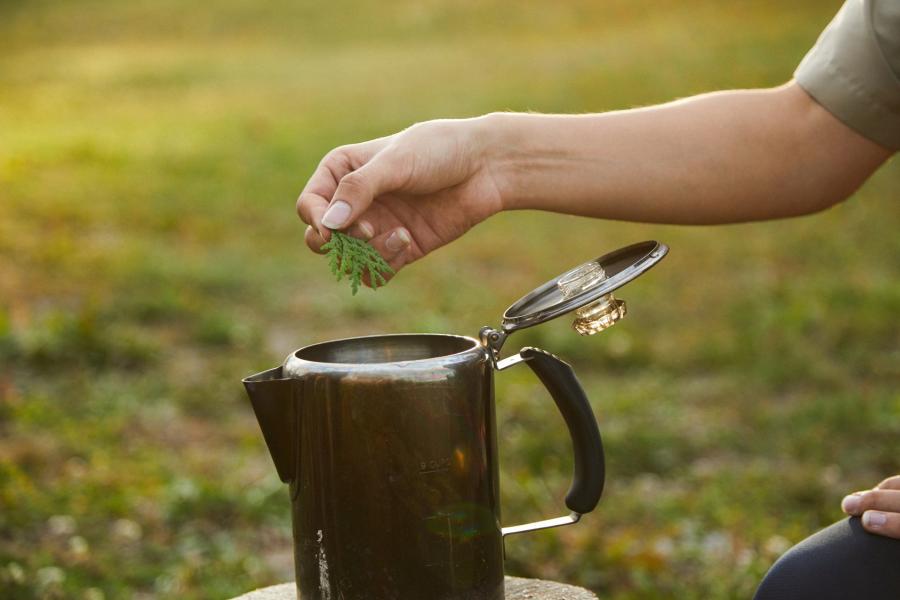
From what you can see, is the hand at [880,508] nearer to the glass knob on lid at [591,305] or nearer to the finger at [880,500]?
the finger at [880,500]

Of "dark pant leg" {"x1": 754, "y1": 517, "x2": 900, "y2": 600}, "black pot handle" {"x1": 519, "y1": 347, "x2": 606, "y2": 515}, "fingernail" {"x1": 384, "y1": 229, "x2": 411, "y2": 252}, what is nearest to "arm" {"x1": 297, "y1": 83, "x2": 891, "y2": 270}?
"fingernail" {"x1": 384, "y1": 229, "x2": 411, "y2": 252}

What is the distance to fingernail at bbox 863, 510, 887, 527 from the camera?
6.62 feet

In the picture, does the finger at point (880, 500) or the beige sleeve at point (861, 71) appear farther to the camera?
the beige sleeve at point (861, 71)

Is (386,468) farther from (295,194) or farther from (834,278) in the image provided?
(295,194)

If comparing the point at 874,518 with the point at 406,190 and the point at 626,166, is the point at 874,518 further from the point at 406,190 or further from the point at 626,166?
the point at 406,190

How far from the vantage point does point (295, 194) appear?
35.4 ft

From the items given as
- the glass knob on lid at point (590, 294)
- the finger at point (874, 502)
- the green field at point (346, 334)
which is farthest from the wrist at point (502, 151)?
the green field at point (346, 334)

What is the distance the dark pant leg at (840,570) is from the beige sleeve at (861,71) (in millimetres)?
932

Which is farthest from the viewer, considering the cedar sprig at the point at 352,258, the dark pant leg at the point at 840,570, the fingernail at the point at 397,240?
the fingernail at the point at 397,240

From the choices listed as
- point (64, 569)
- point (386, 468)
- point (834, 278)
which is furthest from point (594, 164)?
point (834, 278)

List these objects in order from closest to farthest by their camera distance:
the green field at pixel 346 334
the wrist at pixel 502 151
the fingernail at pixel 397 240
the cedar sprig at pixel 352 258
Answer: the cedar sprig at pixel 352 258 < the fingernail at pixel 397 240 < the wrist at pixel 502 151 < the green field at pixel 346 334

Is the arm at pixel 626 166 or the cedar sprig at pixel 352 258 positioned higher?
the arm at pixel 626 166

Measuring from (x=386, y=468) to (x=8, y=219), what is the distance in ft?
27.0

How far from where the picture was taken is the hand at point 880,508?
201cm
